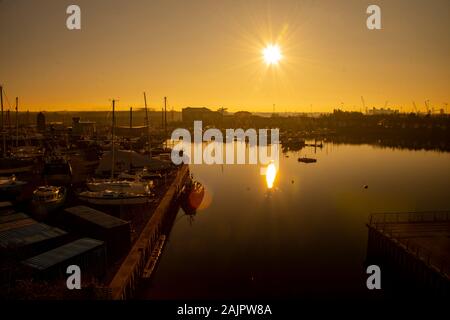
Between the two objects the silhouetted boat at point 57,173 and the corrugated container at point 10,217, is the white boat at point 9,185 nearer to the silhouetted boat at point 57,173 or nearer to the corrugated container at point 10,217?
the silhouetted boat at point 57,173

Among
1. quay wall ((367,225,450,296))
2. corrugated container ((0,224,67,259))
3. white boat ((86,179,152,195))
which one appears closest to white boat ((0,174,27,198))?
white boat ((86,179,152,195))

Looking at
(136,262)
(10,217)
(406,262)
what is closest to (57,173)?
(10,217)

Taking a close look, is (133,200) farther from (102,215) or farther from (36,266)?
(36,266)

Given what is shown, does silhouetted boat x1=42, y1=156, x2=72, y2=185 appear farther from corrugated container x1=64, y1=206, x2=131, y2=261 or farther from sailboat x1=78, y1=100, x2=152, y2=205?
corrugated container x1=64, y1=206, x2=131, y2=261

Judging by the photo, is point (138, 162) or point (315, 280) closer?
point (315, 280)

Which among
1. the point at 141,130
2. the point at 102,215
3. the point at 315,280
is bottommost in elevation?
the point at 315,280

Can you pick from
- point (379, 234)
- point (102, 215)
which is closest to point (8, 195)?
point (102, 215)
